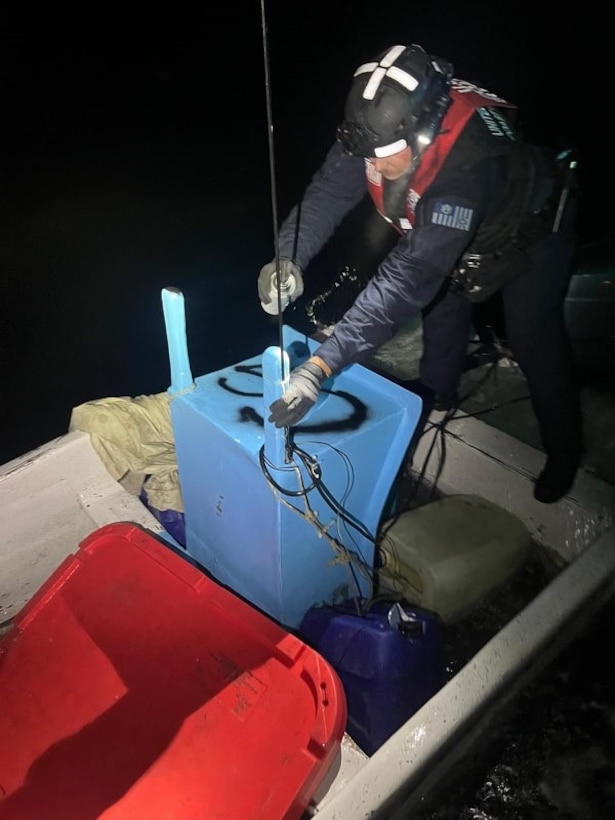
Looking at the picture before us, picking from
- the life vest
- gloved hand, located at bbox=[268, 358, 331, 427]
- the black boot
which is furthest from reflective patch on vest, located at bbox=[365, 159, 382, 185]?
the black boot

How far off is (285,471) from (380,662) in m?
0.65

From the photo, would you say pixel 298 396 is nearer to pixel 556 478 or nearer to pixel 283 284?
pixel 283 284

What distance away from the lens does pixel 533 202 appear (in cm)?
193

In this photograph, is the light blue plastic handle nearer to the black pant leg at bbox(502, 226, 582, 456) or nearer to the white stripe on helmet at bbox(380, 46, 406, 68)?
the white stripe on helmet at bbox(380, 46, 406, 68)

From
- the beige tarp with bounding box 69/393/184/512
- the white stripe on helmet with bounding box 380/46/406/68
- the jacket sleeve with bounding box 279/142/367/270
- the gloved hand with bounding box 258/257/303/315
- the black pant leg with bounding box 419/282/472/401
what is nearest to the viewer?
the white stripe on helmet with bounding box 380/46/406/68

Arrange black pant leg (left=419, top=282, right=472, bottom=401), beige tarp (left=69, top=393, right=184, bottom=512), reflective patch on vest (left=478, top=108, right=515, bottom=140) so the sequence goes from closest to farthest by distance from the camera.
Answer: reflective patch on vest (left=478, top=108, right=515, bottom=140) < beige tarp (left=69, top=393, right=184, bottom=512) < black pant leg (left=419, top=282, right=472, bottom=401)

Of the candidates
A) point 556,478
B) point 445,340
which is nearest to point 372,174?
point 445,340

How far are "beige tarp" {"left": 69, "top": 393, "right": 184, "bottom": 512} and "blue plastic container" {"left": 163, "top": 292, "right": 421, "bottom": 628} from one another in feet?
1.16

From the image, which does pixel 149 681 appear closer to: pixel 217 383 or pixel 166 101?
pixel 217 383

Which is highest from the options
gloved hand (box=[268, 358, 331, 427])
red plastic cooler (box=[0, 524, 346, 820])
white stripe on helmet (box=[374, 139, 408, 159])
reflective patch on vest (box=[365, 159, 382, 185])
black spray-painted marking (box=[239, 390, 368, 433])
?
white stripe on helmet (box=[374, 139, 408, 159])

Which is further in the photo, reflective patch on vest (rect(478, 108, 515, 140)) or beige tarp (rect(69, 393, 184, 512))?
beige tarp (rect(69, 393, 184, 512))

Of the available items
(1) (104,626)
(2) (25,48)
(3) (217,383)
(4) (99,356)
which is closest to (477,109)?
(3) (217,383)

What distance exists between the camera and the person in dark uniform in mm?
1701

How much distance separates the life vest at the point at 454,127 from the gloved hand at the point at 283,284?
0.43 metres
